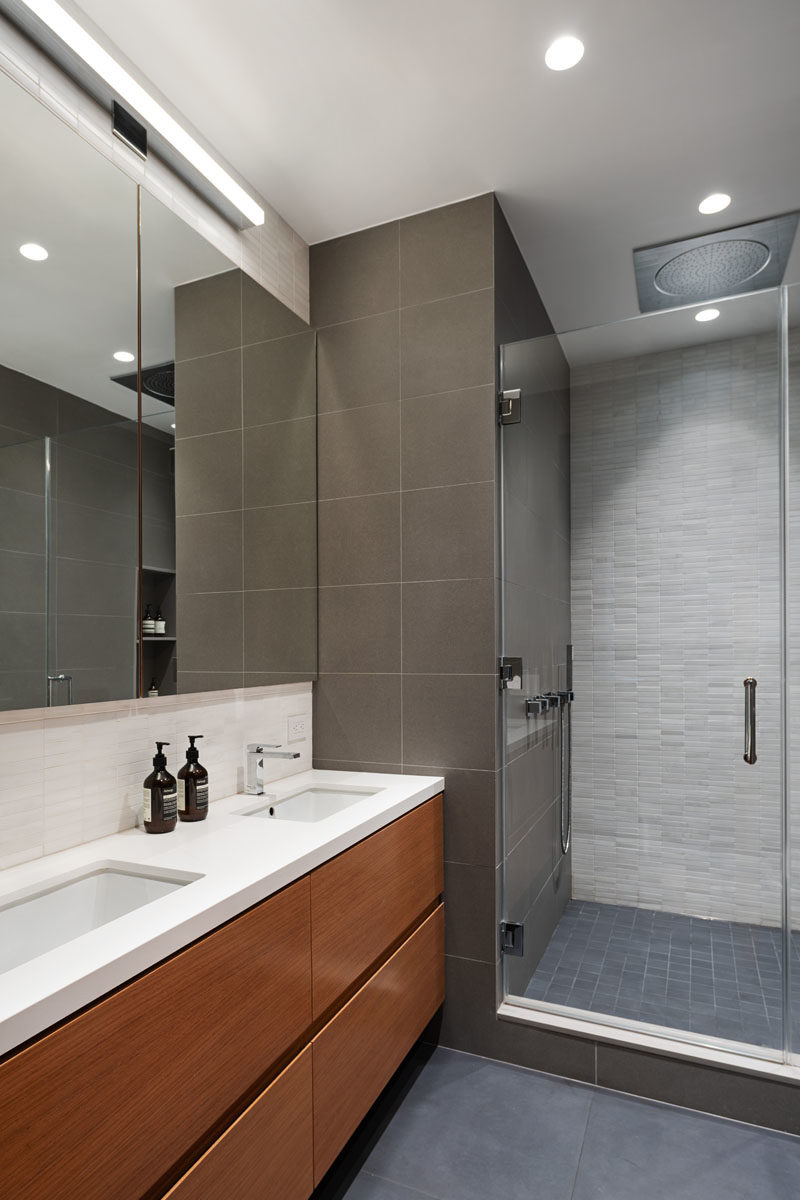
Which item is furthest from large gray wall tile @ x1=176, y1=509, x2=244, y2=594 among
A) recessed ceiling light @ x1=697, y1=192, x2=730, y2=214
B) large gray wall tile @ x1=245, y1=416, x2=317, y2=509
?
recessed ceiling light @ x1=697, y1=192, x2=730, y2=214

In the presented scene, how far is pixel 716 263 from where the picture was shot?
265cm

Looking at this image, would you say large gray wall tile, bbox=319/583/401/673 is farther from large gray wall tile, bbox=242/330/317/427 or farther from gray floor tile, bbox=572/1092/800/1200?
gray floor tile, bbox=572/1092/800/1200

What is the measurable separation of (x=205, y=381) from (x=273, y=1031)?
62.1 inches

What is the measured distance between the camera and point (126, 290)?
167 centimetres

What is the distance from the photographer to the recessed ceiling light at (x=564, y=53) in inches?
65.8

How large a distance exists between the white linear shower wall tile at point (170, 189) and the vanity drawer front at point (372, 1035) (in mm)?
2027

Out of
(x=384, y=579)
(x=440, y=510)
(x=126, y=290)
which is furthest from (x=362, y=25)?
(x=384, y=579)

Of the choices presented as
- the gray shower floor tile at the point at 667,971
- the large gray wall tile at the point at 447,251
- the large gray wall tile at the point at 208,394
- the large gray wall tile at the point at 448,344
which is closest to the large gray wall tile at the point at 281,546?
A: the large gray wall tile at the point at 208,394

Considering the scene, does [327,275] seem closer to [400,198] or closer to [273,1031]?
[400,198]

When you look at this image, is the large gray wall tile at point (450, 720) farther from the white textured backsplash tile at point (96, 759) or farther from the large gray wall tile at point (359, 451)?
the large gray wall tile at point (359, 451)

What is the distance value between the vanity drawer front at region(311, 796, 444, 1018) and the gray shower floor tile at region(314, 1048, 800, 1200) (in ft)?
1.56

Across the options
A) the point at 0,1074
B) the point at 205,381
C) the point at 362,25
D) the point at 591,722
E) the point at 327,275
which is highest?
the point at 362,25

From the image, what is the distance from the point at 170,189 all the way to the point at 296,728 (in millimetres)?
1619

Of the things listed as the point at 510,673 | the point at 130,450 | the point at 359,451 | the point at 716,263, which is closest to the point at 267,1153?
the point at 510,673
